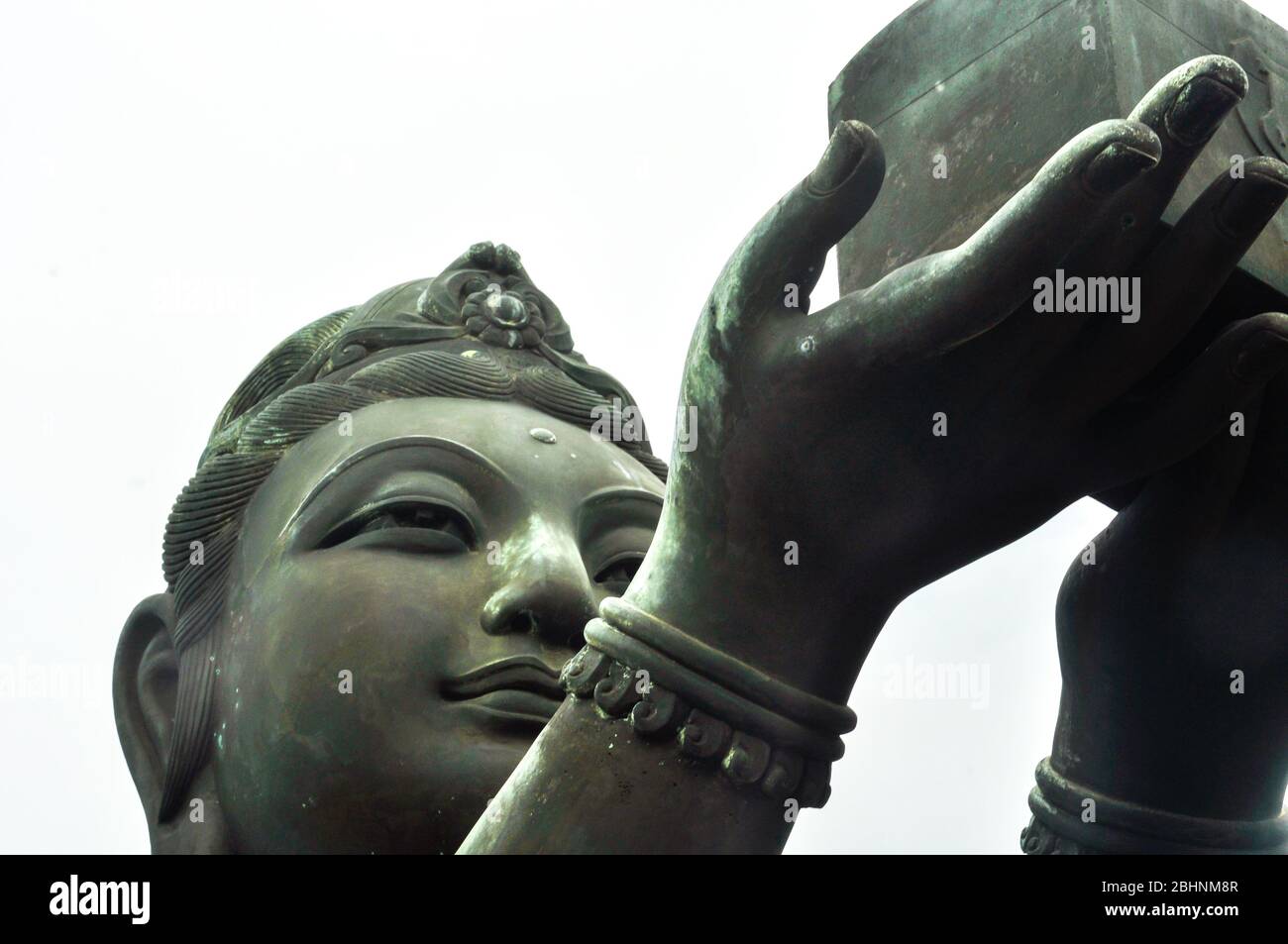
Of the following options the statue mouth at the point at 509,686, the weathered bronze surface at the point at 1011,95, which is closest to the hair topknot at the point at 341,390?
the statue mouth at the point at 509,686

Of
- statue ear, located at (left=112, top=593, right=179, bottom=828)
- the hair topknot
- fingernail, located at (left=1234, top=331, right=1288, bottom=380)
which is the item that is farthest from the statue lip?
fingernail, located at (left=1234, top=331, right=1288, bottom=380)

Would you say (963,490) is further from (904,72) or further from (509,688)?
(509,688)

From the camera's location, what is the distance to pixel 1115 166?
2648mm

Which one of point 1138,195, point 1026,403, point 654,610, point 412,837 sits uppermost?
point 1138,195

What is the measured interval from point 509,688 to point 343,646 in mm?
411

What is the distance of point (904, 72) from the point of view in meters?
3.54

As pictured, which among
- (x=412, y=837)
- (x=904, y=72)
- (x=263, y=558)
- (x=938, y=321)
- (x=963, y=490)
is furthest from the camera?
(x=263, y=558)

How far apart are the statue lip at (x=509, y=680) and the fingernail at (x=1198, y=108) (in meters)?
2.14

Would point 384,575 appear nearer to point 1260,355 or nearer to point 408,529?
point 408,529

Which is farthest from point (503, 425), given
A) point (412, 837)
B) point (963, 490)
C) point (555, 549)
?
point (963, 490)

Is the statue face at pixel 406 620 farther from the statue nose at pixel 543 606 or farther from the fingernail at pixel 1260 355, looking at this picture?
the fingernail at pixel 1260 355

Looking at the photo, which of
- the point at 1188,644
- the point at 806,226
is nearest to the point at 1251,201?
the point at 806,226

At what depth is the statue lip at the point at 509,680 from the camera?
4344 millimetres

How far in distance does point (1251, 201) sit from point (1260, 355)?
27cm
